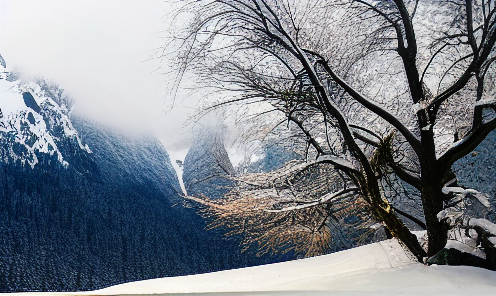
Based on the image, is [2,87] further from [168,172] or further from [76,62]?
[168,172]

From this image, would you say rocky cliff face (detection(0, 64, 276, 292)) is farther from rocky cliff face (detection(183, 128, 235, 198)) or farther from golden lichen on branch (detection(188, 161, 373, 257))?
golden lichen on branch (detection(188, 161, 373, 257))

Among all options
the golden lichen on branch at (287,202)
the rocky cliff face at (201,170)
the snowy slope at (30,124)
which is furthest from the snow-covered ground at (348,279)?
the snowy slope at (30,124)

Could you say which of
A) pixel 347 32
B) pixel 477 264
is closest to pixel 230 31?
pixel 347 32

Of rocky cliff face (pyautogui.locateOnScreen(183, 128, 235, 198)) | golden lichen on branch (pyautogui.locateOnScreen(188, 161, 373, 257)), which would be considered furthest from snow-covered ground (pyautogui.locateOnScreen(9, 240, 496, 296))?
rocky cliff face (pyautogui.locateOnScreen(183, 128, 235, 198))

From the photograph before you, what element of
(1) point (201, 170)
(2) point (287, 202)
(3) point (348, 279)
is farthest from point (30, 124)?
(3) point (348, 279)

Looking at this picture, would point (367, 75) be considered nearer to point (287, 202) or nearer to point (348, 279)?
point (287, 202)

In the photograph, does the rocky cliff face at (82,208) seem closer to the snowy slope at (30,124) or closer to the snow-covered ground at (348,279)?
the snowy slope at (30,124)
